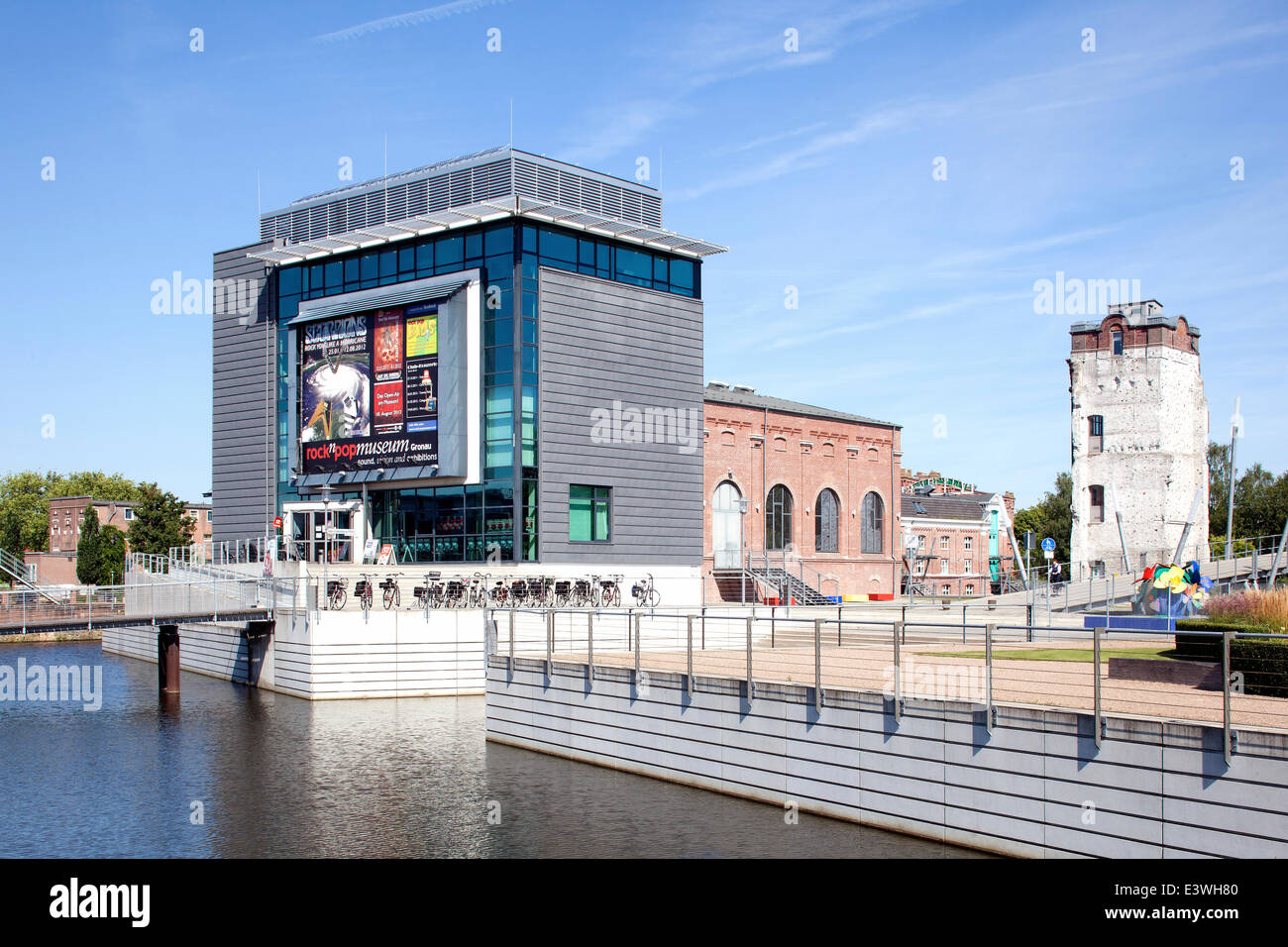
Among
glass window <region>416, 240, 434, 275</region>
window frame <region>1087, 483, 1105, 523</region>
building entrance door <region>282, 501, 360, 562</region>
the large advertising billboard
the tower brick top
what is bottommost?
building entrance door <region>282, 501, 360, 562</region>

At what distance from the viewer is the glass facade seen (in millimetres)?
39250

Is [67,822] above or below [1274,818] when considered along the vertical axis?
below

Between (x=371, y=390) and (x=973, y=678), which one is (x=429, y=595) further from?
(x=973, y=678)

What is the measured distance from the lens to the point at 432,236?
136 ft

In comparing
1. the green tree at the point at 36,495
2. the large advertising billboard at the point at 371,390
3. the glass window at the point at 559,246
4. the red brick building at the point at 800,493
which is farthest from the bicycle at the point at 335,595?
the green tree at the point at 36,495

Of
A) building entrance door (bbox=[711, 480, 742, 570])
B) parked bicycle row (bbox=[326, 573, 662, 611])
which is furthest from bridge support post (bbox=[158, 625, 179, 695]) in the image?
building entrance door (bbox=[711, 480, 742, 570])

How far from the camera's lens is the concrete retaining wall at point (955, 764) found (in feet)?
38.4

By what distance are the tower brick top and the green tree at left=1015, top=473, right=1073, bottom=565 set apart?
2975cm

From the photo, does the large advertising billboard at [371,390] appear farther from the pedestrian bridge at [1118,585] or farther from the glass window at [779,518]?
the pedestrian bridge at [1118,585]

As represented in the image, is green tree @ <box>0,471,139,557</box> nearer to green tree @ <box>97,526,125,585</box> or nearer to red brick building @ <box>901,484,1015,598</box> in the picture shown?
green tree @ <box>97,526,125,585</box>

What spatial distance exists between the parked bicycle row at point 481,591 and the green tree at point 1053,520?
6740cm
